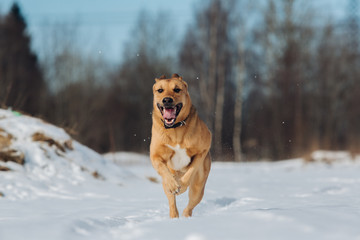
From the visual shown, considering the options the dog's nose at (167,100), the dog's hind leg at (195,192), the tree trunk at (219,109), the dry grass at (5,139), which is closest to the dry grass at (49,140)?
the dry grass at (5,139)

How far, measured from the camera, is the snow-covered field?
254 cm

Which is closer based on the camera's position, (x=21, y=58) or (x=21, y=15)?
(x=21, y=58)

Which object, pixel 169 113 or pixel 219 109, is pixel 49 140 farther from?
pixel 219 109

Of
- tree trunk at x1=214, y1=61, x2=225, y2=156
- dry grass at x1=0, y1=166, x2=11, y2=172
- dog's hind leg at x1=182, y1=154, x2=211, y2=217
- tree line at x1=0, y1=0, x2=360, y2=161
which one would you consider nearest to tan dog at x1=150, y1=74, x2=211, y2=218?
dog's hind leg at x1=182, y1=154, x2=211, y2=217

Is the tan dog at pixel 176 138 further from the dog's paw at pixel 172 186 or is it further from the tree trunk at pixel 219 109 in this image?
the tree trunk at pixel 219 109

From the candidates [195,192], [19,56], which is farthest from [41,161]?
[19,56]

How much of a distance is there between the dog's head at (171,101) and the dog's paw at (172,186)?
0.54 m

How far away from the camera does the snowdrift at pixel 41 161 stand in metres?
6.16

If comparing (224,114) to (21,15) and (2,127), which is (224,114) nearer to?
(2,127)

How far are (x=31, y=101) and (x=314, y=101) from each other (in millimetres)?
16482

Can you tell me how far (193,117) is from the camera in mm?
3916

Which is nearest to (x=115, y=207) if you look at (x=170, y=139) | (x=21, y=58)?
(x=170, y=139)

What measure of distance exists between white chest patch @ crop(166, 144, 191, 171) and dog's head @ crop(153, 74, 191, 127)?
29 cm

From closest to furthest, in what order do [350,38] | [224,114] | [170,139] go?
[170,139]
[224,114]
[350,38]
